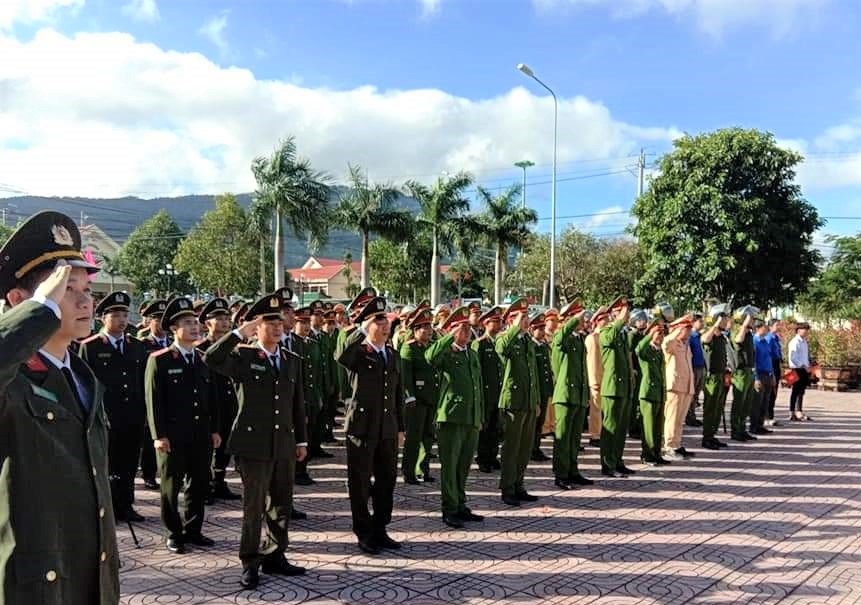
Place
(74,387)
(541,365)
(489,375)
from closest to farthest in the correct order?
(74,387) → (489,375) → (541,365)

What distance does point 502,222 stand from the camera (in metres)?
31.5

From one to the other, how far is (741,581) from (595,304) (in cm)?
2860

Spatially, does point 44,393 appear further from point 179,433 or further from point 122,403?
point 122,403

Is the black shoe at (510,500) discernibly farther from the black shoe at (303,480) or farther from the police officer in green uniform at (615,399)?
the black shoe at (303,480)

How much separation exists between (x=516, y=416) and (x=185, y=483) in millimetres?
3119

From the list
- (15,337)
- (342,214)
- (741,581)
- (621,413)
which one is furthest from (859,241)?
(15,337)

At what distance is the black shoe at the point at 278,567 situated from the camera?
4.95 m

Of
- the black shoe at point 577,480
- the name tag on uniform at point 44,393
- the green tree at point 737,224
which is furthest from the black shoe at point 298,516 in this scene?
the green tree at point 737,224

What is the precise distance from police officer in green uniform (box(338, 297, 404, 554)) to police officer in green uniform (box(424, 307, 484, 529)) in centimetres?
56

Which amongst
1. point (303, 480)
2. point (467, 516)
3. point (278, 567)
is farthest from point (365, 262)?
point (278, 567)

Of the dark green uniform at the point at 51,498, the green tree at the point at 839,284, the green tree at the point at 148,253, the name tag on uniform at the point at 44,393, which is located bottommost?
the dark green uniform at the point at 51,498

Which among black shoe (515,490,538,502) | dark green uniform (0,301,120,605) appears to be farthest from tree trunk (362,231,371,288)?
dark green uniform (0,301,120,605)

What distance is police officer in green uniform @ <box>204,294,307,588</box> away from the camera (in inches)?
187

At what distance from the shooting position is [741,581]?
5047 millimetres
